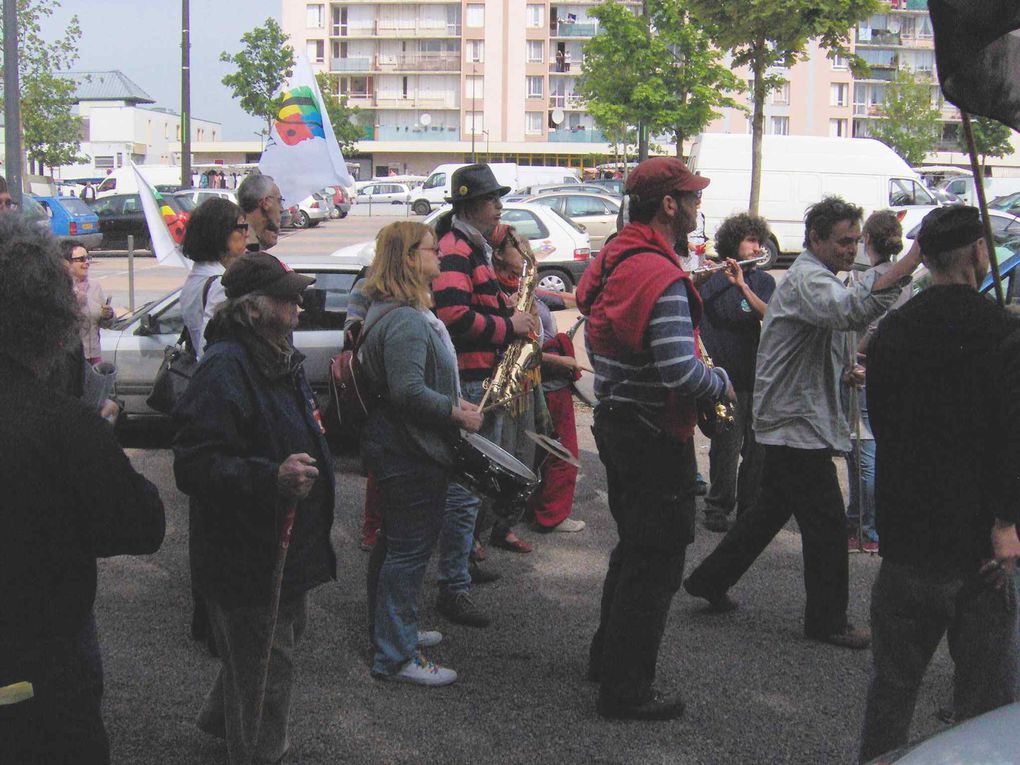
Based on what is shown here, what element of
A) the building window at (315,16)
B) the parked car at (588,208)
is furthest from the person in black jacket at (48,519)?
the building window at (315,16)

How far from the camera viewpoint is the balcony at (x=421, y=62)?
84556 mm

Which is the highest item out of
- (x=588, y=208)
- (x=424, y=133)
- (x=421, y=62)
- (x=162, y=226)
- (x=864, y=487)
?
(x=421, y=62)

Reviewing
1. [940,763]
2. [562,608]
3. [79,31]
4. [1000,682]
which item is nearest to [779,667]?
[562,608]

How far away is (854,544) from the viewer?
629 cm

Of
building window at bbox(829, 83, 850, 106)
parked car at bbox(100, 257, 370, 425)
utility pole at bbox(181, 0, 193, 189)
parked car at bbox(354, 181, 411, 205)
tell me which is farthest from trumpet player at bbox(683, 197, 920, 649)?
building window at bbox(829, 83, 850, 106)

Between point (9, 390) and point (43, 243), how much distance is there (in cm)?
37

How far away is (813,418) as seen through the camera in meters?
4.86

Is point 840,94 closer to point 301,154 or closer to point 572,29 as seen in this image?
point 572,29

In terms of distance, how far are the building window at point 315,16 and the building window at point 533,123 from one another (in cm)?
1847

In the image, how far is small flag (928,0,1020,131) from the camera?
9.30 ft

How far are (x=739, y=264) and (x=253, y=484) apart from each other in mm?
3823

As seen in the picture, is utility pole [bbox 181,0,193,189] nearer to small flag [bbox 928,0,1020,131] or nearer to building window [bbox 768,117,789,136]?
small flag [bbox 928,0,1020,131]

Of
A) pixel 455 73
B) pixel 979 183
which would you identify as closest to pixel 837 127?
pixel 455 73

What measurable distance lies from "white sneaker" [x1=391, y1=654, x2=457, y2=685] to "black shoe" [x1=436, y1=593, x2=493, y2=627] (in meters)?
0.60
